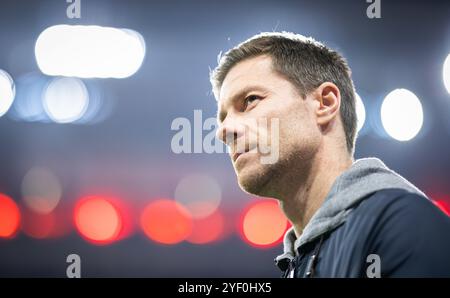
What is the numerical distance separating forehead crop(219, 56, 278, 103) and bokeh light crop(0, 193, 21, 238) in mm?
2525

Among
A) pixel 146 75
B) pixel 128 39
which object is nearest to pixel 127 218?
pixel 146 75

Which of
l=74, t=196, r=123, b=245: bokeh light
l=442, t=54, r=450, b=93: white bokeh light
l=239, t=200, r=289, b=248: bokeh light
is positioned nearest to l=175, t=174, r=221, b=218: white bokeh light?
l=239, t=200, r=289, b=248: bokeh light

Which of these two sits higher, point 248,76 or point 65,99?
point 65,99

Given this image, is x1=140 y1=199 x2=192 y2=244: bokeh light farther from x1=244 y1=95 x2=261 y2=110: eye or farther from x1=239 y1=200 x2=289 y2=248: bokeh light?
x1=244 y1=95 x2=261 y2=110: eye

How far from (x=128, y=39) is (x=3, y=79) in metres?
0.79

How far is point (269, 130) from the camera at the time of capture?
1724mm

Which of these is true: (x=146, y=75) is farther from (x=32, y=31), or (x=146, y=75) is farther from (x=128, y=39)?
(x=32, y=31)

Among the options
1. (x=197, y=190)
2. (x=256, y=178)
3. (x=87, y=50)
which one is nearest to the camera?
(x=256, y=178)

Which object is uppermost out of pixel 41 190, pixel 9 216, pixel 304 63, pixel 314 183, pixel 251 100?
pixel 304 63

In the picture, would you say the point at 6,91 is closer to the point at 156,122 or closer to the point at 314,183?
the point at 156,122

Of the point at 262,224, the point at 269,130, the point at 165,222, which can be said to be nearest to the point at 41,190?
the point at 165,222

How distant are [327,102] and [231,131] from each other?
1.23ft

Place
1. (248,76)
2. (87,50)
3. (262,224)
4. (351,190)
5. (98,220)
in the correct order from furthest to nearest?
(98,220) → (262,224) → (87,50) → (248,76) → (351,190)

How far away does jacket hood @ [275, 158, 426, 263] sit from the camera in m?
1.42
